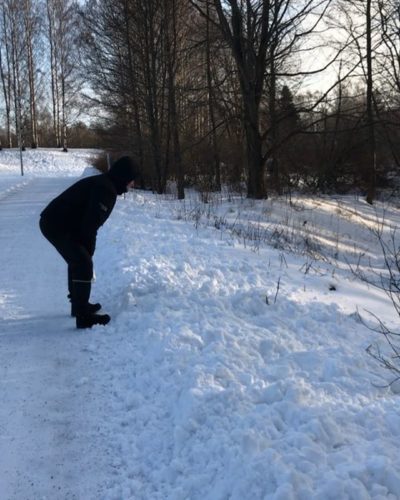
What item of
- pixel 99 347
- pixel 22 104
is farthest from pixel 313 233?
pixel 22 104

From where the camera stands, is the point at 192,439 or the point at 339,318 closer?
the point at 192,439

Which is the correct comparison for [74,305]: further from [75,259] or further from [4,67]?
[4,67]

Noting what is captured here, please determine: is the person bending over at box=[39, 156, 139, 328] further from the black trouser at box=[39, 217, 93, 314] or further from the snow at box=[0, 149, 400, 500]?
the snow at box=[0, 149, 400, 500]

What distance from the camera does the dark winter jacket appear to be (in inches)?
199

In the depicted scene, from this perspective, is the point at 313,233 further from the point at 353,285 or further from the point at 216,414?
the point at 216,414

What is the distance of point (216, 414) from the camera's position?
134 inches

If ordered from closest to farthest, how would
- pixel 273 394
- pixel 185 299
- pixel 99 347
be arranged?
pixel 273 394, pixel 99 347, pixel 185 299

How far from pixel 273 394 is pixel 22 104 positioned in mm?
44203

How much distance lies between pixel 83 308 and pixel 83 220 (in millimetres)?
868

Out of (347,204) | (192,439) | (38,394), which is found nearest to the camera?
(192,439)

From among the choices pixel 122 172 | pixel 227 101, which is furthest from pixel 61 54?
pixel 122 172

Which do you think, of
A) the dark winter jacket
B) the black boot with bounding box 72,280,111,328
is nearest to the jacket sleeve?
the dark winter jacket

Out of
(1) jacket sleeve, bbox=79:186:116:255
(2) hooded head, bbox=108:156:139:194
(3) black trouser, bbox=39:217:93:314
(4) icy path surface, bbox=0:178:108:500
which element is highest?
(2) hooded head, bbox=108:156:139:194

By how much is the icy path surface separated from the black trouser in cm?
34
